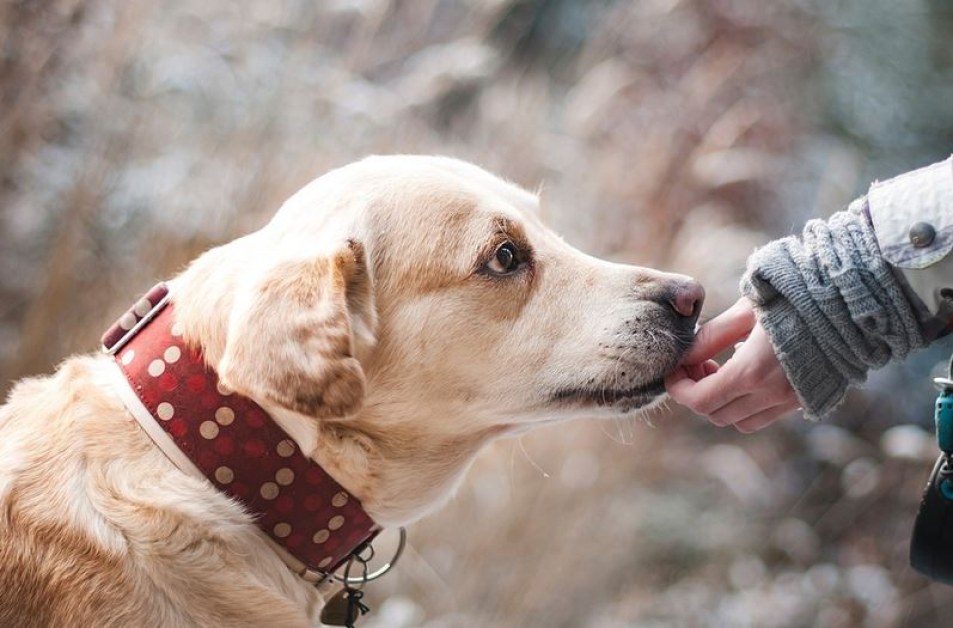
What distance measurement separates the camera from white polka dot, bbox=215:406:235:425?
5.53 ft

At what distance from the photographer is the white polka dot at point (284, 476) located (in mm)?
1726

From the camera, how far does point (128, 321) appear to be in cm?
188

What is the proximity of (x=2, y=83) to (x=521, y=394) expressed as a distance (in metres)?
2.24

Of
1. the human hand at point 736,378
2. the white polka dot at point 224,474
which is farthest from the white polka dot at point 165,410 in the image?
the human hand at point 736,378

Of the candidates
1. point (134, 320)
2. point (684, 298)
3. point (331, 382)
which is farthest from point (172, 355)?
point (684, 298)

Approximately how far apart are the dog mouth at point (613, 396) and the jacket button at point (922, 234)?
1.72ft

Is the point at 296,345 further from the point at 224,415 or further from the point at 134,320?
the point at 134,320

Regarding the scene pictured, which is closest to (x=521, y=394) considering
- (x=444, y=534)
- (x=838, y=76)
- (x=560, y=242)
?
(x=560, y=242)

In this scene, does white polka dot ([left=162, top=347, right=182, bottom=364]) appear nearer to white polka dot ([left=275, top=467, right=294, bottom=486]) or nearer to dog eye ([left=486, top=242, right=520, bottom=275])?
white polka dot ([left=275, top=467, right=294, bottom=486])

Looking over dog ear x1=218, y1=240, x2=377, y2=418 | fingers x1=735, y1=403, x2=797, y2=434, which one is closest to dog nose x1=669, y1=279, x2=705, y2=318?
fingers x1=735, y1=403, x2=797, y2=434

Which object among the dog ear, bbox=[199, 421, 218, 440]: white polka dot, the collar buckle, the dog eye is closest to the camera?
the dog ear

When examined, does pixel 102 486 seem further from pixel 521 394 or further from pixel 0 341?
pixel 0 341

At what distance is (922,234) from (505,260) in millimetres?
751

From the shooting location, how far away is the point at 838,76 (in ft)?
14.0
